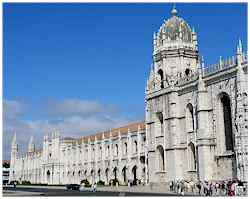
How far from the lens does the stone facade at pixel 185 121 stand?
1706 inches

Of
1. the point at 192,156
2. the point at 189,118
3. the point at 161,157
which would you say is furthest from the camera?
the point at 161,157

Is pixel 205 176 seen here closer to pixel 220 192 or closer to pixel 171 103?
pixel 220 192

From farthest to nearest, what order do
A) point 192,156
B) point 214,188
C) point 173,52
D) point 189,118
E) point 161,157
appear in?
point 173,52 < point 161,157 < point 189,118 < point 192,156 < point 214,188

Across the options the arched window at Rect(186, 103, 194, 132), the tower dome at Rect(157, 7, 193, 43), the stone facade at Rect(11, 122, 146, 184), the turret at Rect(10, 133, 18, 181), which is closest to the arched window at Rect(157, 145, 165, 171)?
the arched window at Rect(186, 103, 194, 132)

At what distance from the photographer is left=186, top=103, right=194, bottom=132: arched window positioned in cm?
4947

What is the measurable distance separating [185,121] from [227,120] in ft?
19.0

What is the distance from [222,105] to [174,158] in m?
8.29

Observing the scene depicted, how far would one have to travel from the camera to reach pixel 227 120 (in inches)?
1789

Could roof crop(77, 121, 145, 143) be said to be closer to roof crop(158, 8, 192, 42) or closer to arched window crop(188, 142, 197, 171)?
roof crop(158, 8, 192, 42)

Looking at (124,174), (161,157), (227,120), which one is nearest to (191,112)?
(227,120)

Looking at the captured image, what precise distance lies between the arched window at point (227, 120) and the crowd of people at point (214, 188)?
3.80m

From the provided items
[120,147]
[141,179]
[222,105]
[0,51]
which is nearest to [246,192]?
[222,105]

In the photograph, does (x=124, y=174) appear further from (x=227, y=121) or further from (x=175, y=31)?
(x=227, y=121)

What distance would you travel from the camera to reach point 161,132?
54219 mm
